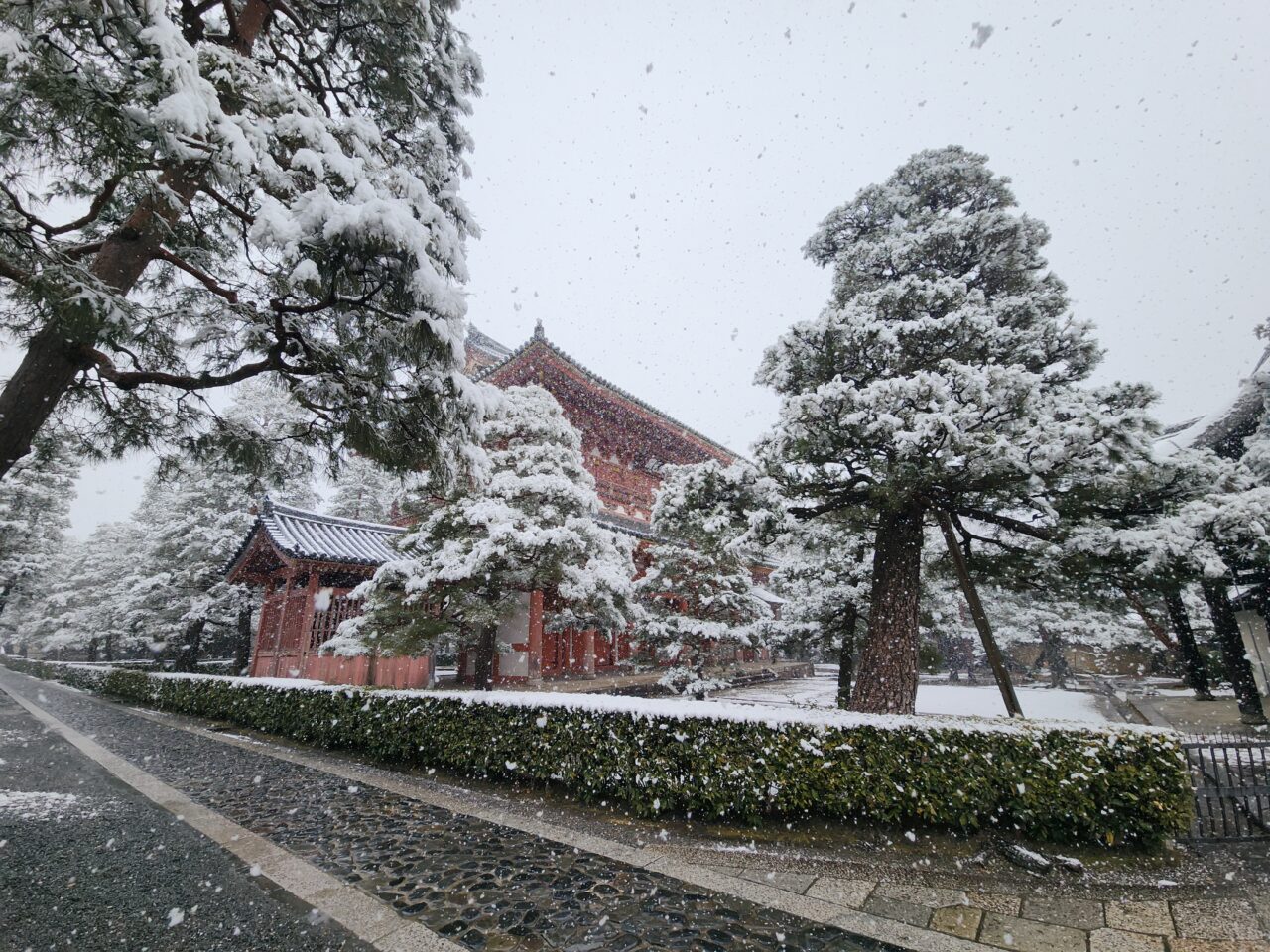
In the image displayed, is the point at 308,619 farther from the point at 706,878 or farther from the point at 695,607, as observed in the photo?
the point at 706,878

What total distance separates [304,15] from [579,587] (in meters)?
7.04

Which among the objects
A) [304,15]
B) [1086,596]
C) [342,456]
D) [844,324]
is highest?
[304,15]

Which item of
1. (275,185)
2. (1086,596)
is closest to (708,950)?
(275,185)

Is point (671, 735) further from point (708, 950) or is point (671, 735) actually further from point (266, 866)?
point (266, 866)

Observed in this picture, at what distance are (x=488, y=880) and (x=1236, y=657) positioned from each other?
43.6ft

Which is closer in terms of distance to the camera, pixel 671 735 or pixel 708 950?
pixel 708 950

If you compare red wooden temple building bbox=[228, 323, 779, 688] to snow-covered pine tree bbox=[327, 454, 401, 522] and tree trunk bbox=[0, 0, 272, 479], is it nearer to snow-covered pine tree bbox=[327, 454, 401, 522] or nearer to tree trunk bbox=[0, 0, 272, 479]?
tree trunk bbox=[0, 0, 272, 479]

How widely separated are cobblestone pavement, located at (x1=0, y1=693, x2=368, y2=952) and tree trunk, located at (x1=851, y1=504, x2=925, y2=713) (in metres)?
5.47

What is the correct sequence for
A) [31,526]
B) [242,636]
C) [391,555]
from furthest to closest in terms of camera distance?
[31,526]
[242,636]
[391,555]

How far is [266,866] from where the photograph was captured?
3371 mm

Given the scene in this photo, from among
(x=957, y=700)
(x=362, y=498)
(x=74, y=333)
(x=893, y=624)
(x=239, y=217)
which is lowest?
(x=957, y=700)

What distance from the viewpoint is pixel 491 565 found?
7.84 meters

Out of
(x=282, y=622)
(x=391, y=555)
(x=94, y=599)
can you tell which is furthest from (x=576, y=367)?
(x=94, y=599)

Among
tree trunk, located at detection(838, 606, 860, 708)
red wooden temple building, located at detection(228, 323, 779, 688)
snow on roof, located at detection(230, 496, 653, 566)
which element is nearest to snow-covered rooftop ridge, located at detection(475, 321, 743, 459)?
red wooden temple building, located at detection(228, 323, 779, 688)
